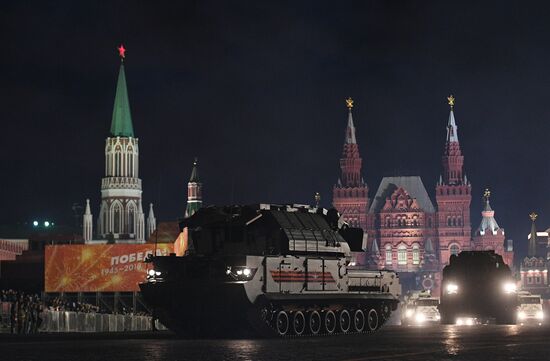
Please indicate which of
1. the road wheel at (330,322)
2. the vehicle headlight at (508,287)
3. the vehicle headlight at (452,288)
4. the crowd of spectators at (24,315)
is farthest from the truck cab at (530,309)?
the crowd of spectators at (24,315)

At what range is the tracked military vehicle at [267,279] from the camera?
33.2 meters

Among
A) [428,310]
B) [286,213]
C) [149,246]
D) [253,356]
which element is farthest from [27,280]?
[253,356]

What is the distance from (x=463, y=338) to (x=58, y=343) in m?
10.1

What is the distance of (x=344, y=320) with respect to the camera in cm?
3694

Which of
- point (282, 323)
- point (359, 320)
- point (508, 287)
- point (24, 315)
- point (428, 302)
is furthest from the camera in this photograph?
point (428, 302)

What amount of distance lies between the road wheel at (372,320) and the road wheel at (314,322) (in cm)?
316

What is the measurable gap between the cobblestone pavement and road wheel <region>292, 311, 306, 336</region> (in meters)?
3.86

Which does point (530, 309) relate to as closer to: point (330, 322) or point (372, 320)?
point (372, 320)

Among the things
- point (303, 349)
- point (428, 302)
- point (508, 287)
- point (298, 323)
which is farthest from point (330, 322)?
point (428, 302)

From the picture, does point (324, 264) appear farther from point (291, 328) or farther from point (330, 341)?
point (330, 341)

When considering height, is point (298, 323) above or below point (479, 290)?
below

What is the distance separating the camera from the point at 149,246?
96.8 meters

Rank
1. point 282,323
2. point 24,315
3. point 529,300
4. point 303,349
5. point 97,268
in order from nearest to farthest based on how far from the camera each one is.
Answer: point 303,349, point 282,323, point 24,315, point 529,300, point 97,268

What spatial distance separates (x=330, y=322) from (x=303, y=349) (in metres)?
10.3
